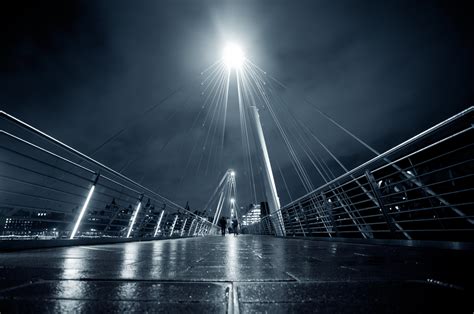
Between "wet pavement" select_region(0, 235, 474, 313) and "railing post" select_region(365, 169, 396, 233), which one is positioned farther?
"railing post" select_region(365, 169, 396, 233)

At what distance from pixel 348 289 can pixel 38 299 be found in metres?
1.28

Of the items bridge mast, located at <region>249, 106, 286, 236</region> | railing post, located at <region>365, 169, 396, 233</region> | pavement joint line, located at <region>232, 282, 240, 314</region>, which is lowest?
pavement joint line, located at <region>232, 282, 240, 314</region>

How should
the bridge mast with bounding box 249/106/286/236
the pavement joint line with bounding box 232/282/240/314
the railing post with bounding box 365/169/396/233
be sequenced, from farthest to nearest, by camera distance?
the bridge mast with bounding box 249/106/286/236, the railing post with bounding box 365/169/396/233, the pavement joint line with bounding box 232/282/240/314

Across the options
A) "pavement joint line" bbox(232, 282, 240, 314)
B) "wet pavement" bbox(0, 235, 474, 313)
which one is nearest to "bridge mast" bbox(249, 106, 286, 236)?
"wet pavement" bbox(0, 235, 474, 313)

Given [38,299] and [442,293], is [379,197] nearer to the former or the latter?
[442,293]

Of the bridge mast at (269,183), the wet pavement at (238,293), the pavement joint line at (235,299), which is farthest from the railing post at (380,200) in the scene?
the bridge mast at (269,183)

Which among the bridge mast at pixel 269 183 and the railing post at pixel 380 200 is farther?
the bridge mast at pixel 269 183

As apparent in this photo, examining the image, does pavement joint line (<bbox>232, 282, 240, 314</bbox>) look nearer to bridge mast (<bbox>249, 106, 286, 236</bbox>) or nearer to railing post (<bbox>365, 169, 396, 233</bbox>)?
railing post (<bbox>365, 169, 396, 233</bbox>)

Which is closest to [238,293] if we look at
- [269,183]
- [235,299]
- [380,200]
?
[235,299]

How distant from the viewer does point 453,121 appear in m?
2.86

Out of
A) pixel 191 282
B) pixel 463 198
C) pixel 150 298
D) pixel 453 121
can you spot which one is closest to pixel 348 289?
pixel 191 282

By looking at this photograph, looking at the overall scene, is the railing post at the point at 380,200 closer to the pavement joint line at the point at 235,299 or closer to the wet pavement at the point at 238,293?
the wet pavement at the point at 238,293

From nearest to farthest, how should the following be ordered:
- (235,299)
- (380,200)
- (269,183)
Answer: (235,299)
(380,200)
(269,183)

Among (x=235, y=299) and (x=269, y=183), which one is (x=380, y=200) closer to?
(x=235, y=299)
